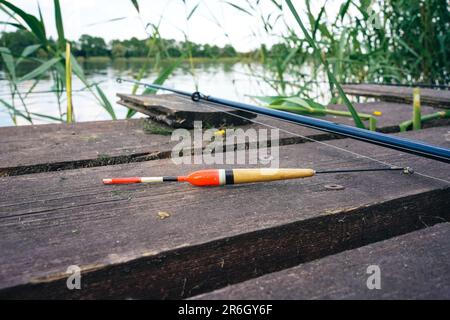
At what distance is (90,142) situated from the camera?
58.6 inches

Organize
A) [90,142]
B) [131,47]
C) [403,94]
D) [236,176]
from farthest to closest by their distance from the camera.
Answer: [131,47] < [403,94] < [90,142] < [236,176]

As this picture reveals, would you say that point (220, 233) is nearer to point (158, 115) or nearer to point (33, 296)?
point (33, 296)

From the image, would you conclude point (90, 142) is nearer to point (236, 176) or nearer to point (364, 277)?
point (236, 176)

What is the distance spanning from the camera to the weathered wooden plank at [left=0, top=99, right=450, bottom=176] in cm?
123

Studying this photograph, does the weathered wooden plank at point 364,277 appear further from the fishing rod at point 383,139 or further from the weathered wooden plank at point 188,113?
the weathered wooden plank at point 188,113

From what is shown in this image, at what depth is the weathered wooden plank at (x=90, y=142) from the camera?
4.04 ft

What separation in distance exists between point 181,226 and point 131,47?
9.42 feet

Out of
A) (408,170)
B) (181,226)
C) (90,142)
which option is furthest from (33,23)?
(408,170)

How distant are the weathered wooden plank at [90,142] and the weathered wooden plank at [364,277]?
2.51 feet

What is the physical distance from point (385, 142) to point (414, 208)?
0.16 m

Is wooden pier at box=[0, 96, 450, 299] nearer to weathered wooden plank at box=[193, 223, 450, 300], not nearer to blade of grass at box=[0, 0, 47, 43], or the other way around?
weathered wooden plank at box=[193, 223, 450, 300]

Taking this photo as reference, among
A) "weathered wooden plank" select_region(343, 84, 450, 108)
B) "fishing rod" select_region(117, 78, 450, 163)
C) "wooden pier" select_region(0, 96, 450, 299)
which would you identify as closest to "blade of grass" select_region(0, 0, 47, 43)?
"wooden pier" select_region(0, 96, 450, 299)

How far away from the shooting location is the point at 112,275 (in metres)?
0.63
